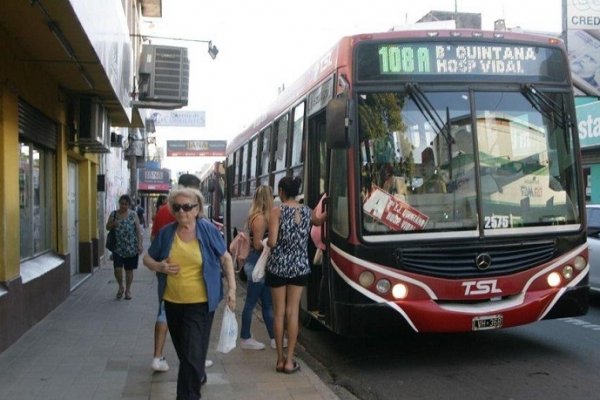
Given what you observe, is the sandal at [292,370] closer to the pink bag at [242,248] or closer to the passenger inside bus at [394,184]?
the pink bag at [242,248]

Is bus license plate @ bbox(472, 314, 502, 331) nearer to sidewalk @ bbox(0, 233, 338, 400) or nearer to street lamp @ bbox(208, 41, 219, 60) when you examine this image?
sidewalk @ bbox(0, 233, 338, 400)

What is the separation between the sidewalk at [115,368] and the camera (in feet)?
17.8

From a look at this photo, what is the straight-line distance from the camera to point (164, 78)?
14180 millimetres

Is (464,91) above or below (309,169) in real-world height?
above

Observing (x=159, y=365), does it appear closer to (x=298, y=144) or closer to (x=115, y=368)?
(x=115, y=368)

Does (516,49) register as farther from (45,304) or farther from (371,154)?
(45,304)

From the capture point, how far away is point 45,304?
8812mm

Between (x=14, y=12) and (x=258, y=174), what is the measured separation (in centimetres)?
532

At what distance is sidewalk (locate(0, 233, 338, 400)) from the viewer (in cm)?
543

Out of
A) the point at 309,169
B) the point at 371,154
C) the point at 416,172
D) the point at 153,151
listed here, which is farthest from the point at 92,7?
the point at 153,151

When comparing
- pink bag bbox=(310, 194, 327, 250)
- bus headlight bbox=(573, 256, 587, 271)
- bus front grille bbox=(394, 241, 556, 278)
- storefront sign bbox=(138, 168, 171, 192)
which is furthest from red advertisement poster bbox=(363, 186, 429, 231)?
storefront sign bbox=(138, 168, 171, 192)

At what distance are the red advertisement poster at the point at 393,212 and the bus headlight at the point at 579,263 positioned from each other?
5.31ft

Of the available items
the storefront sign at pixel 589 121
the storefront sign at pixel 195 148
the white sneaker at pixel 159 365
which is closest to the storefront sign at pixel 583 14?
the storefront sign at pixel 589 121

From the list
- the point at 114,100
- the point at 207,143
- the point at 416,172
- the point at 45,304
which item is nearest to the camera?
the point at 416,172
